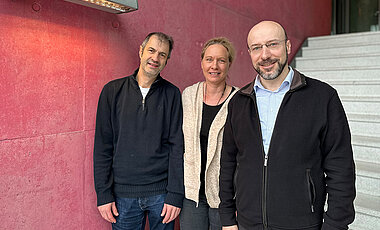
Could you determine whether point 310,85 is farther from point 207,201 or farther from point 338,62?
point 338,62

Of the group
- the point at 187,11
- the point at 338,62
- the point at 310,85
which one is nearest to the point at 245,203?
the point at 310,85

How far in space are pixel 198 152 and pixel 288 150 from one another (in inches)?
22.7

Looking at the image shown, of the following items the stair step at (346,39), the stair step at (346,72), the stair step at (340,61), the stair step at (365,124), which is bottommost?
the stair step at (365,124)

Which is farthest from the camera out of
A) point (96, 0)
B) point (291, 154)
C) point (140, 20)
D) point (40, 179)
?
point (140, 20)

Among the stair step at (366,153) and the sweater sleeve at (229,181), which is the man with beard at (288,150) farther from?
the stair step at (366,153)

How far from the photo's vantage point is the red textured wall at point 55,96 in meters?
1.43

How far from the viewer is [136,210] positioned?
1.68 meters

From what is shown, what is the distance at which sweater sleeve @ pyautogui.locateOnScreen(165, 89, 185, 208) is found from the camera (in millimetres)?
1679

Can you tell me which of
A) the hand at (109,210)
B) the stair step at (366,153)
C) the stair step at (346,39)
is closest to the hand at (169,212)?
the hand at (109,210)

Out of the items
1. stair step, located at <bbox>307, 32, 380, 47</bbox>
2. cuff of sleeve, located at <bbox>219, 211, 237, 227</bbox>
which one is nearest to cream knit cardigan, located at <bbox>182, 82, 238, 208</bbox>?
cuff of sleeve, located at <bbox>219, 211, 237, 227</bbox>

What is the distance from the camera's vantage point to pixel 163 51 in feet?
5.53

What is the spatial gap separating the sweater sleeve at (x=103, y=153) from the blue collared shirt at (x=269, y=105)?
0.81 m

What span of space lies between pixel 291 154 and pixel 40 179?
48.1 inches

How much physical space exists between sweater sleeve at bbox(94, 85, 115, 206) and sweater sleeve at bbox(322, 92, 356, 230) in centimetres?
106
